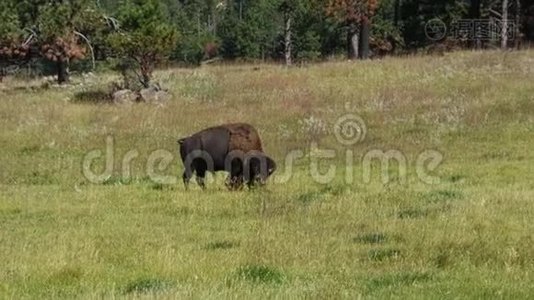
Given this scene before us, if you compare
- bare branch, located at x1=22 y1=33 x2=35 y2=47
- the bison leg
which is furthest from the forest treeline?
the bison leg

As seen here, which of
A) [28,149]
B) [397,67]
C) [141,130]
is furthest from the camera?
[397,67]

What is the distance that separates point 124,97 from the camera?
34.1 m

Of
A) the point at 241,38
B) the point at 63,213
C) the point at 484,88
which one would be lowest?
the point at 63,213

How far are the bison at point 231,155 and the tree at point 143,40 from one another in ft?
58.4

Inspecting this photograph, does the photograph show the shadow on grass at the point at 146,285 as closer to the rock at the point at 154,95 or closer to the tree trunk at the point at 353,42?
the rock at the point at 154,95

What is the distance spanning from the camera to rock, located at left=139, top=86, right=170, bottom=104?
33562 mm

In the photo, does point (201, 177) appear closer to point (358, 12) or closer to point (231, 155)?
point (231, 155)

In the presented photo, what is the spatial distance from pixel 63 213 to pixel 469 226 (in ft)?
24.1

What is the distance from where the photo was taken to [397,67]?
36.4m

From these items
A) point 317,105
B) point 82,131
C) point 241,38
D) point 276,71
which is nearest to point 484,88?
point 317,105

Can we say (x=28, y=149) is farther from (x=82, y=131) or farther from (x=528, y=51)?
(x=528, y=51)
